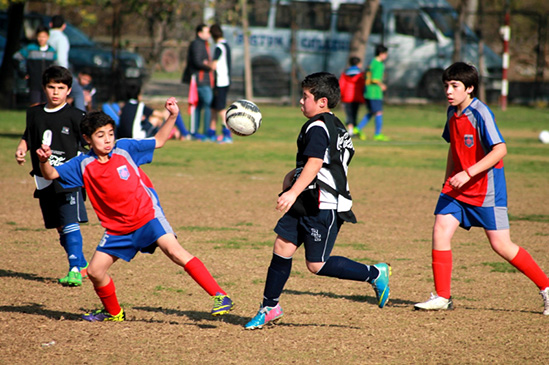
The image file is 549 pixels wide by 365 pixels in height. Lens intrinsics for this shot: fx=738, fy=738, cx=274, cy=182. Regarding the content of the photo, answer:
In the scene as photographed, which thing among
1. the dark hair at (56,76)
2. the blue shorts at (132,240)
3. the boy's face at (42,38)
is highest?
the boy's face at (42,38)

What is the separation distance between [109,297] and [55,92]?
1771 mm

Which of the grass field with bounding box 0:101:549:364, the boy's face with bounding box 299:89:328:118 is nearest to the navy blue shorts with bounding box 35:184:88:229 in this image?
the grass field with bounding box 0:101:549:364

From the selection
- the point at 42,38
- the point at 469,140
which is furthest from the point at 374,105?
the point at 469,140

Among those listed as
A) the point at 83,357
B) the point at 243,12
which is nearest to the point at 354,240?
the point at 83,357

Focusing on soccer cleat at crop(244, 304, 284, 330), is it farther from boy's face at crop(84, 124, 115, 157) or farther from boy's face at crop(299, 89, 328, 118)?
boy's face at crop(84, 124, 115, 157)

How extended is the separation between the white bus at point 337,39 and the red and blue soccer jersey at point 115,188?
1990 cm

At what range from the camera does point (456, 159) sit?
16.7ft

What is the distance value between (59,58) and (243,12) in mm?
10177

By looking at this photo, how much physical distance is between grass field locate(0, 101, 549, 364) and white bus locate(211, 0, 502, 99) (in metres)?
14.4

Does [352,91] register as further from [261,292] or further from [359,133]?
[261,292]

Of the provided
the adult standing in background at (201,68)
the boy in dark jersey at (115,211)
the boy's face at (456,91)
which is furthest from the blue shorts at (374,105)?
the boy in dark jersey at (115,211)

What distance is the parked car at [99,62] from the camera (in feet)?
69.8

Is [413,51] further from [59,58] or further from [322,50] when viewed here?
[59,58]

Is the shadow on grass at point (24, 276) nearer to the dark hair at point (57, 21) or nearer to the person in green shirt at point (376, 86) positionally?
the dark hair at point (57, 21)
